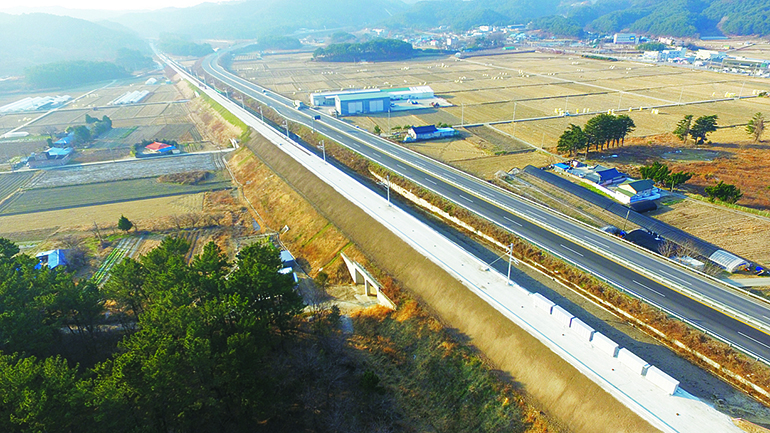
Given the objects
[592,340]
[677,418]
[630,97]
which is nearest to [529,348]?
[592,340]

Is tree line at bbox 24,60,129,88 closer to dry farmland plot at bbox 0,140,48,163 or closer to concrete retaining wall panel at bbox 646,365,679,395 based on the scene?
dry farmland plot at bbox 0,140,48,163

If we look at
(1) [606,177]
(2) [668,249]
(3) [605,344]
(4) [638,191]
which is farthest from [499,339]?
(1) [606,177]

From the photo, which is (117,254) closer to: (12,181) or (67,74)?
(12,181)

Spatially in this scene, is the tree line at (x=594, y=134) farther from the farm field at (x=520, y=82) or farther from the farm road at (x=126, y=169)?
the farm road at (x=126, y=169)

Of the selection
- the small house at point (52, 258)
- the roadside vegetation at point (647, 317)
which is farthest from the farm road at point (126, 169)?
the roadside vegetation at point (647, 317)

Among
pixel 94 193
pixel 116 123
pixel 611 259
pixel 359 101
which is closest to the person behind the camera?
pixel 611 259

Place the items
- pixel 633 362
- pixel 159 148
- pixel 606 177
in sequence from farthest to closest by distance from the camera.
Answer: pixel 159 148
pixel 606 177
pixel 633 362

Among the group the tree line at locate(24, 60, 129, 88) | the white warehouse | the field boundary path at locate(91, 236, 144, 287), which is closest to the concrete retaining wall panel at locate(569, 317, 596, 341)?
the field boundary path at locate(91, 236, 144, 287)
